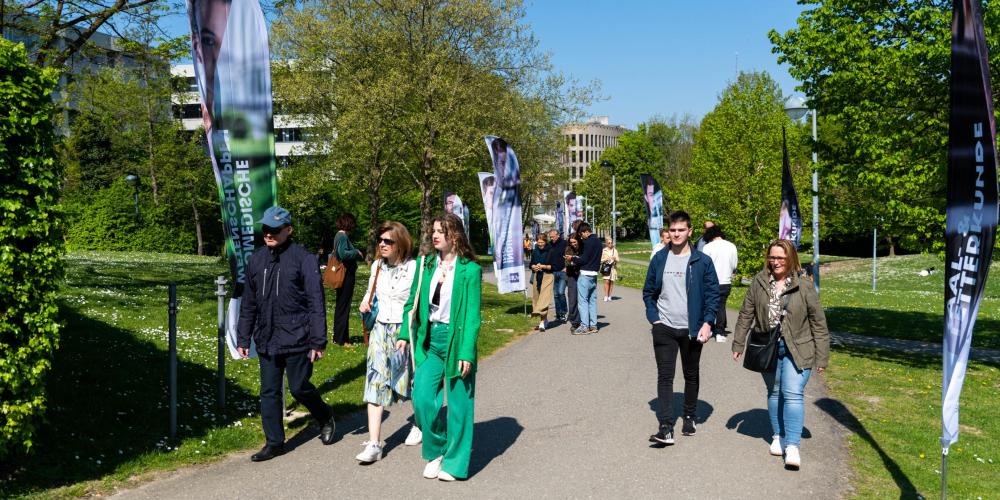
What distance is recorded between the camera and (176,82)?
4344cm

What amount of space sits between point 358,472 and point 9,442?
2284mm

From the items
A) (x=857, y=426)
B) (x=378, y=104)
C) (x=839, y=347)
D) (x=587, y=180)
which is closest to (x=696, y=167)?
(x=378, y=104)

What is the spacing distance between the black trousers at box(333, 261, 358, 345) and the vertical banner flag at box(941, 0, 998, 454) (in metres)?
7.25

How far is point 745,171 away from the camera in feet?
95.8

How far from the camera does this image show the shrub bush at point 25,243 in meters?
5.01

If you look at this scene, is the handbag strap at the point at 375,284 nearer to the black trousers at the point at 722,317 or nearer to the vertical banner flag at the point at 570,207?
the black trousers at the point at 722,317

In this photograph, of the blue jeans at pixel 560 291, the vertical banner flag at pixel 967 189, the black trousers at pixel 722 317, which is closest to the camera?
the vertical banner flag at pixel 967 189

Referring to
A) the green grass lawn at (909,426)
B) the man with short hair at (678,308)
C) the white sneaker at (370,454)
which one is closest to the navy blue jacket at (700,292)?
the man with short hair at (678,308)

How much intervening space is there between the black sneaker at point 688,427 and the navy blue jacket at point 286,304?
3234 mm

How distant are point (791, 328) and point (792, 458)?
0.98 metres

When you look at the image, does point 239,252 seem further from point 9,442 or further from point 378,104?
point 378,104

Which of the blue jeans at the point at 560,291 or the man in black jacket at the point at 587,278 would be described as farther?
the blue jeans at the point at 560,291

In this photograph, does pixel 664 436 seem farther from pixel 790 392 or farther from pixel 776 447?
pixel 790 392

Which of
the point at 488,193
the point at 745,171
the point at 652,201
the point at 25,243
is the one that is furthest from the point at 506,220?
the point at 745,171
